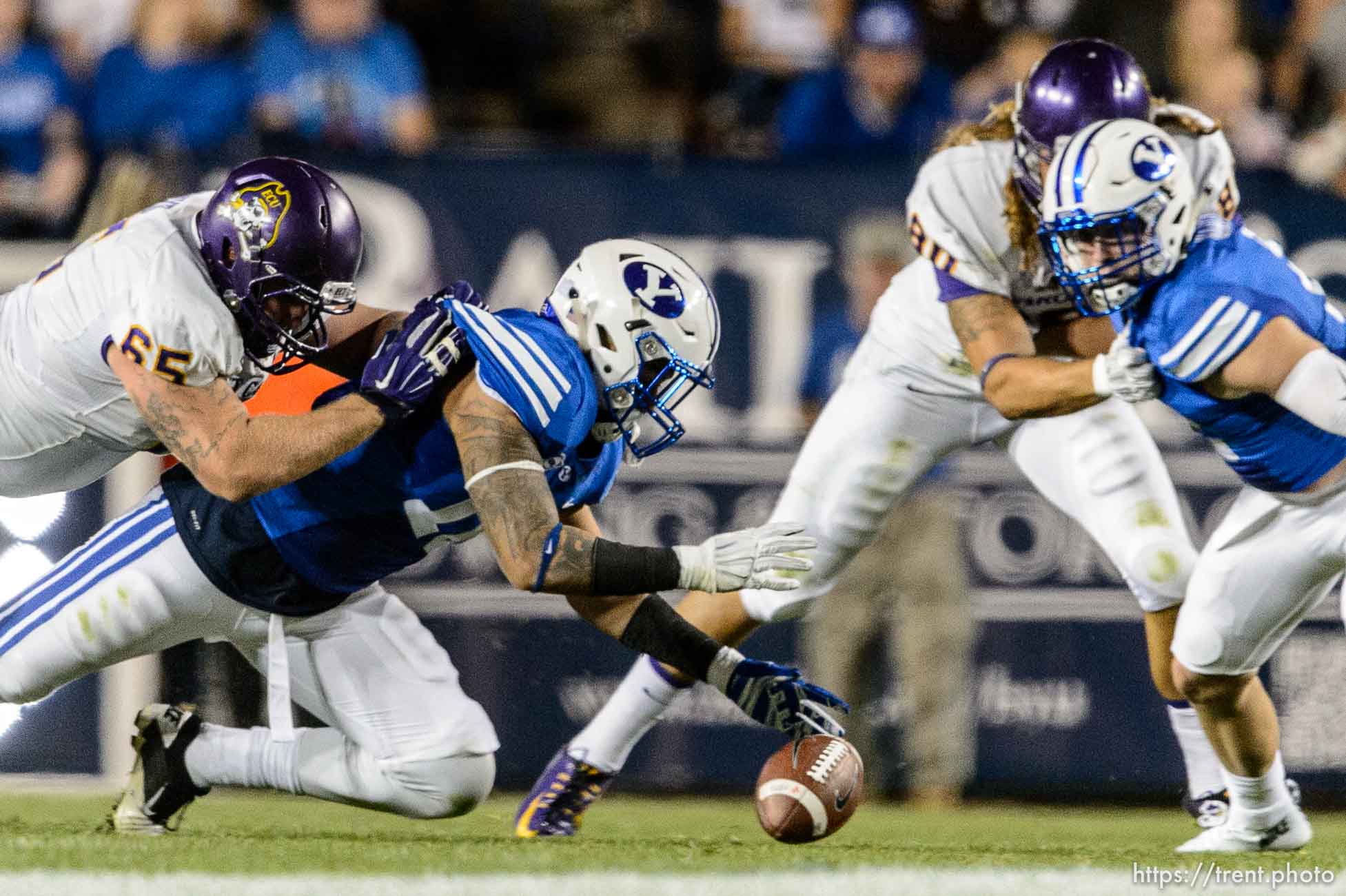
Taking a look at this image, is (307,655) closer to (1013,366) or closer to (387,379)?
(387,379)

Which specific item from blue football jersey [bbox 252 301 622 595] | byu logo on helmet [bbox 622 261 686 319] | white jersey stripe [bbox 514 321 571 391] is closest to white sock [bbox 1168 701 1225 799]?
blue football jersey [bbox 252 301 622 595]

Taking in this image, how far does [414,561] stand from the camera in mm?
4246

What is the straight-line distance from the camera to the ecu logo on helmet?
4000 millimetres

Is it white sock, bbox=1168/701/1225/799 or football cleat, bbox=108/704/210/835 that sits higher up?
football cleat, bbox=108/704/210/835

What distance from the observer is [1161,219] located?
414cm

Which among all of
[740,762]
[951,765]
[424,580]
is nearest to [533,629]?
[424,580]

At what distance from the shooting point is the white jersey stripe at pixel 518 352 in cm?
376

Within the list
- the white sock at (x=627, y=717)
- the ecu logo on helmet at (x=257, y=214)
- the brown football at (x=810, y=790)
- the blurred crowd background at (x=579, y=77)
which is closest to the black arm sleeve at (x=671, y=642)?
the brown football at (x=810, y=790)

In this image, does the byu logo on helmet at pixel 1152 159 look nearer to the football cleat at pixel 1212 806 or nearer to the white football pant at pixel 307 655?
the football cleat at pixel 1212 806

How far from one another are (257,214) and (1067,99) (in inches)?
74.2

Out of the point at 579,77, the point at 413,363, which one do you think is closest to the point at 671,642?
the point at 413,363

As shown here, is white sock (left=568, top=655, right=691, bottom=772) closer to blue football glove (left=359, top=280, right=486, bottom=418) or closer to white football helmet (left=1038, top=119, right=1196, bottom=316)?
blue football glove (left=359, top=280, right=486, bottom=418)

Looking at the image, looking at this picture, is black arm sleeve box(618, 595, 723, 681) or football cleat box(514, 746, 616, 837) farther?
football cleat box(514, 746, 616, 837)

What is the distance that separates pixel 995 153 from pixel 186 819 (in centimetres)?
263
